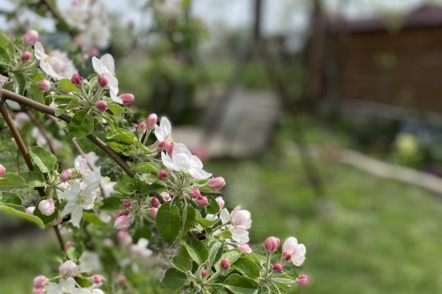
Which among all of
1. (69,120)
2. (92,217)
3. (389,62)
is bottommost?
(389,62)

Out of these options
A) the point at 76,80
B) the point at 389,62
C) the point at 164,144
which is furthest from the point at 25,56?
the point at 389,62

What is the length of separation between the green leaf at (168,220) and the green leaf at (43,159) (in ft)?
0.50

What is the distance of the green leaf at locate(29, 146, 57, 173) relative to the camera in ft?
2.10

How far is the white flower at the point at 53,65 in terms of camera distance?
29.7 inches

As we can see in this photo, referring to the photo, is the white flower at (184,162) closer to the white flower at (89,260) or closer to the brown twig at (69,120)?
the brown twig at (69,120)

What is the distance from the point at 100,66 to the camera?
634 mm

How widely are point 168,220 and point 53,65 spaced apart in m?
0.43

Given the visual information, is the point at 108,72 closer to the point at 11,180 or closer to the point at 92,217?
the point at 11,180

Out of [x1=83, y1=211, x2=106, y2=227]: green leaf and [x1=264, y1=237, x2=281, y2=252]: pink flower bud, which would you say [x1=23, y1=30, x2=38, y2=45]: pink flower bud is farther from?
[x1=264, y1=237, x2=281, y2=252]: pink flower bud

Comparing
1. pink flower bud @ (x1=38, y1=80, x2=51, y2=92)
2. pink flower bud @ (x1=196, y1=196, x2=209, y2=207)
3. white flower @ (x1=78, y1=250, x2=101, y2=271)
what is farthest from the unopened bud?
white flower @ (x1=78, y1=250, x2=101, y2=271)

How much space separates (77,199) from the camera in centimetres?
63

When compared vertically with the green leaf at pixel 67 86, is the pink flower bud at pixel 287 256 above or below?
below

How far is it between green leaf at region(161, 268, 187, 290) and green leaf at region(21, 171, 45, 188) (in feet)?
0.59

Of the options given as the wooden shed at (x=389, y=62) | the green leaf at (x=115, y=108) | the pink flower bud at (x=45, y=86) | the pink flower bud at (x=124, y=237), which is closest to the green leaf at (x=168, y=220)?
the green leaf at (x=115, y=108)
